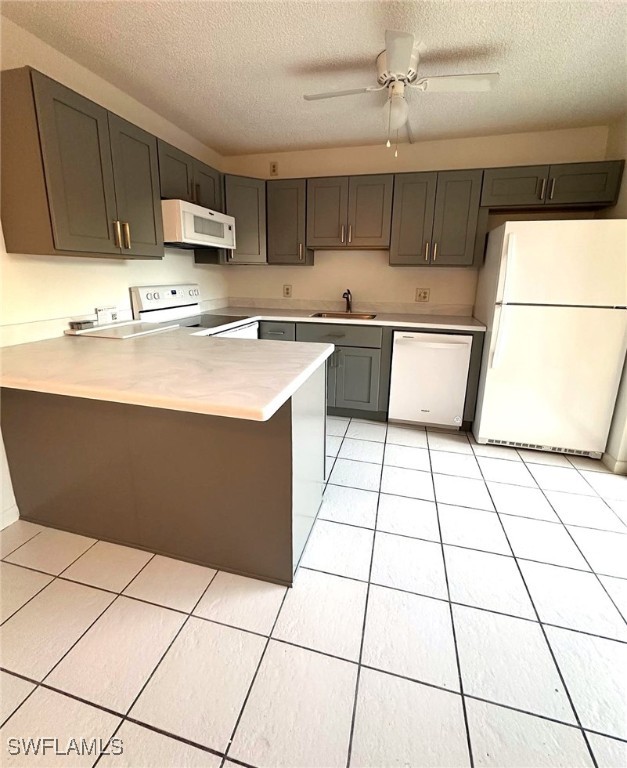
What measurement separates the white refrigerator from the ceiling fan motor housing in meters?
1.02

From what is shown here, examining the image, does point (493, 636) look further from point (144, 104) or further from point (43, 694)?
point (144, 104)

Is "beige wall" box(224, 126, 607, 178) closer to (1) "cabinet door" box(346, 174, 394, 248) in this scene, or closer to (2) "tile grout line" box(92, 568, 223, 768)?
(1) "cabinet door" box(346, 174, 394, 248)

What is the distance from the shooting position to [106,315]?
89.8 inches

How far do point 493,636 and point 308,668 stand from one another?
25.6 inches

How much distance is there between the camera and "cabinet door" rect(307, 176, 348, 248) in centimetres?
309

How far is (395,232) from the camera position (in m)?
3.03

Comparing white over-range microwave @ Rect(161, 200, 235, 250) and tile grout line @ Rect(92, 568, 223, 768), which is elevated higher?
white over-range microwave @ Rect(161, 200, 235, 250)

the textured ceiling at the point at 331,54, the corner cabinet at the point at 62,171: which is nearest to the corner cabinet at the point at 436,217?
the textured ceiling at the point at 331,54

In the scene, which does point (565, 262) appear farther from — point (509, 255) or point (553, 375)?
point (553, 375)

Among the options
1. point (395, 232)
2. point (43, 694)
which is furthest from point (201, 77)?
point (43, 694)

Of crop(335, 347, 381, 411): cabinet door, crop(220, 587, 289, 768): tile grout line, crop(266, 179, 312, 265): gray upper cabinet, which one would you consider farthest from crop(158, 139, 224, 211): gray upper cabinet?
crop(220, 587, 289, 768): tile grout line

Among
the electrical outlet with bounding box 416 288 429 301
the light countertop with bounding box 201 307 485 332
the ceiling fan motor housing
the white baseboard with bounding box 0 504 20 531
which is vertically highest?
the ceiling fan motor housing

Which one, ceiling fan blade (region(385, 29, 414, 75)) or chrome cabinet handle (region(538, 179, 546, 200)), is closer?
ceiling fan blade (region(385, 29, 414, 75))

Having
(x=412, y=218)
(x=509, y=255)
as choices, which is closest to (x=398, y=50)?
(x=509, y=255)
